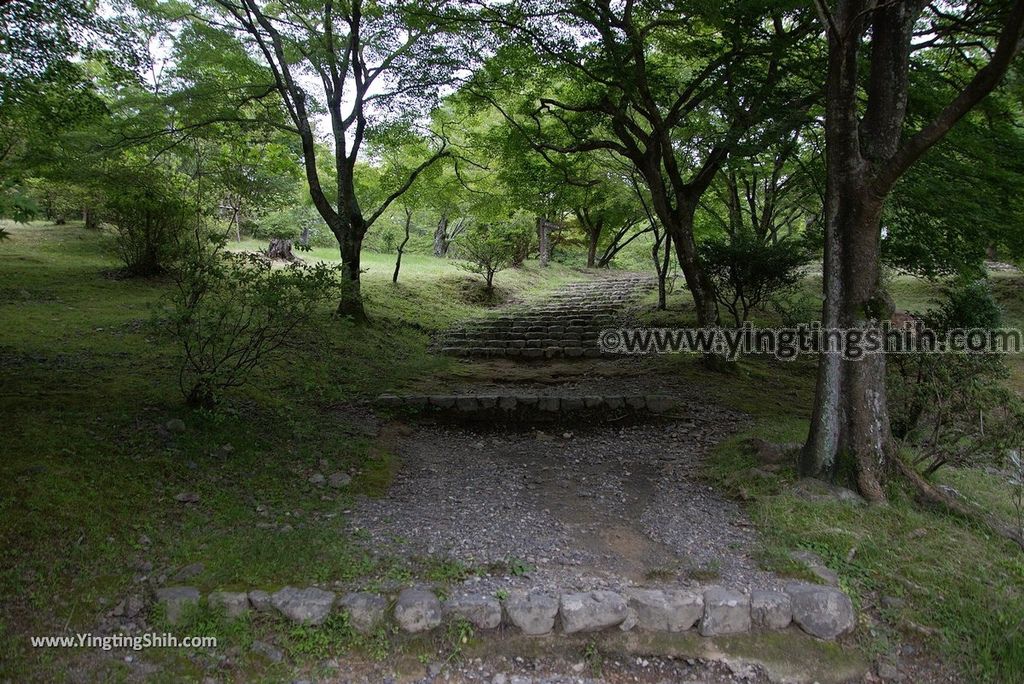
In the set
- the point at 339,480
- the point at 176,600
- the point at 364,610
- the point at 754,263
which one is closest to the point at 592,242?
the point at 754,263

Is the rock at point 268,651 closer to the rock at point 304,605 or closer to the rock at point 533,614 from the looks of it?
the rock at point 304,605

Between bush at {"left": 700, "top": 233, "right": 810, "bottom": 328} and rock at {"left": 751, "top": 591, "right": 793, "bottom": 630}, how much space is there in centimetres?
616

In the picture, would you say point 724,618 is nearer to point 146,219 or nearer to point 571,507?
point 571,507

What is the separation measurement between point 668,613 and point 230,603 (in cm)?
236

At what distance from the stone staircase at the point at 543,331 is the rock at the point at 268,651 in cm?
722

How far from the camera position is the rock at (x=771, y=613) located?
9.54 ft

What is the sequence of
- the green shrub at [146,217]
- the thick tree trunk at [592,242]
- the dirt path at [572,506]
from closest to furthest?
the dirt path at [572,506] < the green shrub at [146,217] < the thick tree trunk at [592,242]

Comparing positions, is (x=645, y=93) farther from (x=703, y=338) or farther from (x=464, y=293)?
(x=464, y=293)

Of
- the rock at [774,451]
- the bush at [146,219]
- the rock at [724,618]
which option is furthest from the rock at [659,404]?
the bush at [146,219]

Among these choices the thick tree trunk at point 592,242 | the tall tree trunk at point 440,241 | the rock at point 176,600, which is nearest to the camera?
the rock at point 176,600

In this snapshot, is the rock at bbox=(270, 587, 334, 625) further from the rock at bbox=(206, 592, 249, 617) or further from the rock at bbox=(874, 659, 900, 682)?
the rock at bbox=(874, 659, 900, 682)

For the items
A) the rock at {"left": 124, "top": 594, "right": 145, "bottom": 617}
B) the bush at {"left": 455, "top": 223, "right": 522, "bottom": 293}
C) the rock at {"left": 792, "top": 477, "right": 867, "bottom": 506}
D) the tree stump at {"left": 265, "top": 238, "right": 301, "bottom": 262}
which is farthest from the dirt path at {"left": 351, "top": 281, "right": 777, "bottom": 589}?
the tree stump at {"left": 265, "top": 238, "right": 301, "bottom": 262}

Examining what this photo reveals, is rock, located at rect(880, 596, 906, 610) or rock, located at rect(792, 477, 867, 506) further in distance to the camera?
rock, located at rect(792, 477, 867, 506)

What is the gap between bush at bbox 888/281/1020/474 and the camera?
152 inches
